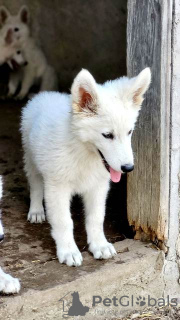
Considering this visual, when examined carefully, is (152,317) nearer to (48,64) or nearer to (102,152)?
(102,152)

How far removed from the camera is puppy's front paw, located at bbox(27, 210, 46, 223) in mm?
6023

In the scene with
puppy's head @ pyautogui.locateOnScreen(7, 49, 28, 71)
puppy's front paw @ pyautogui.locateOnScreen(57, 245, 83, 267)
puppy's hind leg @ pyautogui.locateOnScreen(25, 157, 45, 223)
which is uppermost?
puppy's head @ pyautogui.locateOnScreen(7, 49, 28, 71)

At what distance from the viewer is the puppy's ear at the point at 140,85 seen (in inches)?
184

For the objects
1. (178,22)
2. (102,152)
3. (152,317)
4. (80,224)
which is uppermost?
(178,22)

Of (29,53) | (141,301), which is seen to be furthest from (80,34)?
(141,301)

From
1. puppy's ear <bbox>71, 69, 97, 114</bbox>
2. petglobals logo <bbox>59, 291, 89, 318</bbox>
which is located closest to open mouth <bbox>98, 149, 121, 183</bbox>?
puppy's ear <bbox>71, 69, 97, 114</bbox>

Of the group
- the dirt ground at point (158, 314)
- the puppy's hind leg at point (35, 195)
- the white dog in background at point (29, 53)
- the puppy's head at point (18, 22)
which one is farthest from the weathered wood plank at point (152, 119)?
the puppy's head at point (18, 22)

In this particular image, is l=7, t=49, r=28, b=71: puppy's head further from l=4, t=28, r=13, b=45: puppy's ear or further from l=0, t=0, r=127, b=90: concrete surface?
l=0, t=0, r=127, b=90: concrete surface

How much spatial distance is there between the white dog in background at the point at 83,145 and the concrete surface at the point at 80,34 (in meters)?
4.26

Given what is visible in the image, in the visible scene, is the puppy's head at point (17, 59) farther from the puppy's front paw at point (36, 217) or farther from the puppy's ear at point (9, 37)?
the puppy's front paw at point (36, 217)

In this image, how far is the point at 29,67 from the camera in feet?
33.4

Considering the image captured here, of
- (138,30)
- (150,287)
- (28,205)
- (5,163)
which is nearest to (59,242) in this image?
(150,287)

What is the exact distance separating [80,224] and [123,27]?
446 cm

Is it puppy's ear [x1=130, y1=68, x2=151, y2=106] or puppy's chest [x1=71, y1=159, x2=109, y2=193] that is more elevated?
puppy's ear [x1=130, y1=68, x2=151, y2=106]
